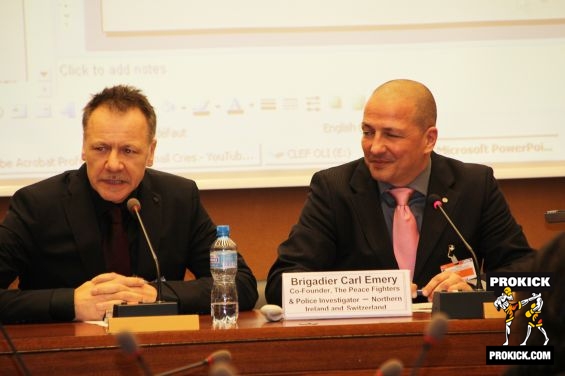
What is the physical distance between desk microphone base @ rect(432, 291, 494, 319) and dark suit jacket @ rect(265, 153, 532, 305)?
30.0 inches

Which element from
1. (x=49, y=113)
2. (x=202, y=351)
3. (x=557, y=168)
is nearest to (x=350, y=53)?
(x=557, y=168)

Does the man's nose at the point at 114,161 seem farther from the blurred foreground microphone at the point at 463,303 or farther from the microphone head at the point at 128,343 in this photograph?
the microphone head at the point at 128,343

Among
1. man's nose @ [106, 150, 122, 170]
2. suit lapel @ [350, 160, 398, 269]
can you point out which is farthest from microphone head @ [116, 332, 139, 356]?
suit lapel @ [350, 160, 398, 269]

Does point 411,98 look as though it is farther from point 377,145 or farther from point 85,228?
point 85,228

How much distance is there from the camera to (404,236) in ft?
12.0

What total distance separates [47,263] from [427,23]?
231 cm

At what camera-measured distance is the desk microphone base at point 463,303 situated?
2.80 meters

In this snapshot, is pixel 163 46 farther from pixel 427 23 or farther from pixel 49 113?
pixel 427 23

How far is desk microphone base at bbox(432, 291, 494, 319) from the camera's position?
280cm

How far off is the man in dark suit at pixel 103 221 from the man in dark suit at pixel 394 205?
415 mm

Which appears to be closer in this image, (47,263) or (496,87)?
(47,263)

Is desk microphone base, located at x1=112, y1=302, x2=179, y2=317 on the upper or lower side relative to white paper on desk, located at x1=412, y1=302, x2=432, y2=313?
upper

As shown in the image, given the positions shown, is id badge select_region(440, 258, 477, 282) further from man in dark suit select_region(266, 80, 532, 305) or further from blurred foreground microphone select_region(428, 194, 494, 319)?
blurred foreground microphone select_region(428, 194, 494, 319)

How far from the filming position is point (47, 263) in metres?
3.51
